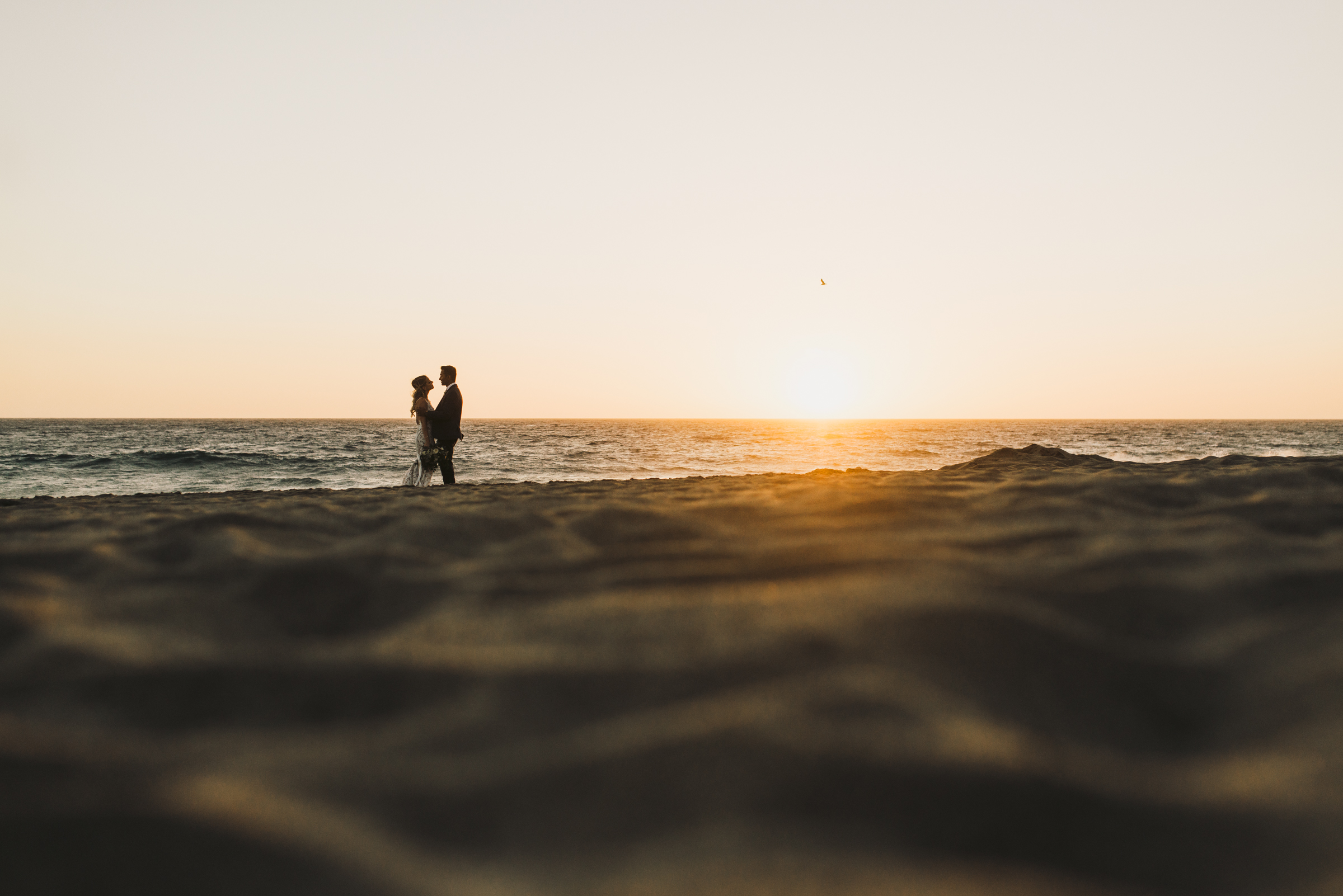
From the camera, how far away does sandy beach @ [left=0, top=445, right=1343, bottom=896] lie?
2.54 ft

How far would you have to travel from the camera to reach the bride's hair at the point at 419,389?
6871 mm

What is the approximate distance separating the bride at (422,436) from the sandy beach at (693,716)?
16.4 ft

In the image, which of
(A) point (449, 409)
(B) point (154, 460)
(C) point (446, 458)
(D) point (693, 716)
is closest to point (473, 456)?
(B) point (154, 460)

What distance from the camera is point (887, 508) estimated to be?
2289mm

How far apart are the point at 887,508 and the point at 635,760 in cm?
158

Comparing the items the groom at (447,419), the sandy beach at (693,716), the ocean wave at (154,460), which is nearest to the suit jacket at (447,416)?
the groom at (447,419)

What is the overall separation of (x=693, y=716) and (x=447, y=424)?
653cm

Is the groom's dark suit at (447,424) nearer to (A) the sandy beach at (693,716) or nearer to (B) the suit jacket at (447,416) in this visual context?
(B) the suit jacket at (447,416)

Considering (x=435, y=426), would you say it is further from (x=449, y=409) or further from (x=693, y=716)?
(x=693, y=716)

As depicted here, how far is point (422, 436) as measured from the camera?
7.10 meters

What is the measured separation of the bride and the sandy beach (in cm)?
498

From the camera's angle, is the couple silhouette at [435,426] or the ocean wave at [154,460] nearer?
the couple silhouette at [435,426]

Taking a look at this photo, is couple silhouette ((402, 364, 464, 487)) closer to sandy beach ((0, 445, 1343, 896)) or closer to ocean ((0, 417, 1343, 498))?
sandy beach ((0, 445, 1343, 896))

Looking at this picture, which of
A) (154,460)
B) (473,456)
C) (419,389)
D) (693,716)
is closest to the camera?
(693,716)
